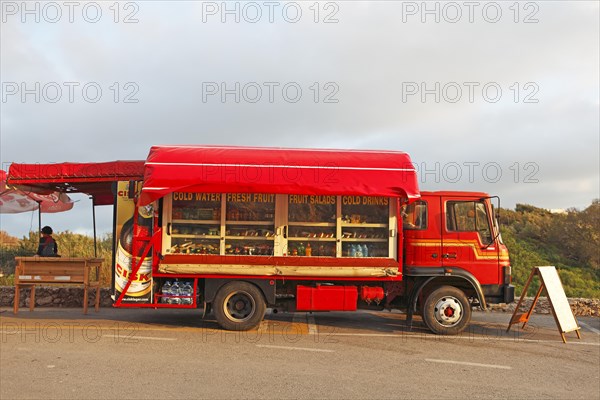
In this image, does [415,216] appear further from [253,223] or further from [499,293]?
[253,223]

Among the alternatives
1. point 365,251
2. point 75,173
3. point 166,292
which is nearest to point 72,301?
point 75,173

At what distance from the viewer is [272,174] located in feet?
32.1

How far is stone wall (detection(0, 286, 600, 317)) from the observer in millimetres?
13102

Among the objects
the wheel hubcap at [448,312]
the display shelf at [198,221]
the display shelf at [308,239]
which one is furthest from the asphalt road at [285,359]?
the display shelf at [198,221]

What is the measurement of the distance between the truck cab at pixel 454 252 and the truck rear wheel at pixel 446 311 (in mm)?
17

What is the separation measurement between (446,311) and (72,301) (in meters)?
8.23

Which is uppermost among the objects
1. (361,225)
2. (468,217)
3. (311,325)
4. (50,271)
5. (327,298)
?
(468,217)

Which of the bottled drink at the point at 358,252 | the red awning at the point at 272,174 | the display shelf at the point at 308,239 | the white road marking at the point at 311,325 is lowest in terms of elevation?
the white road marking at the point at 311,325

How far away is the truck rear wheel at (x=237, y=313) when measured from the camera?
33.0ft

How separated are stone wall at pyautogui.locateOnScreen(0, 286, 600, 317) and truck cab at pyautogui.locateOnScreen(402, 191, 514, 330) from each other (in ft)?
10.9

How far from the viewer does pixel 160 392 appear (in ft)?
20.7

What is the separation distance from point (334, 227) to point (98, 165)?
4.40m

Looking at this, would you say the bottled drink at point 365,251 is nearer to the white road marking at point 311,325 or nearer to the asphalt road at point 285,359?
the asphalt road at point 285,359

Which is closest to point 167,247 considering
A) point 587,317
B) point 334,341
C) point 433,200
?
point 334,341
